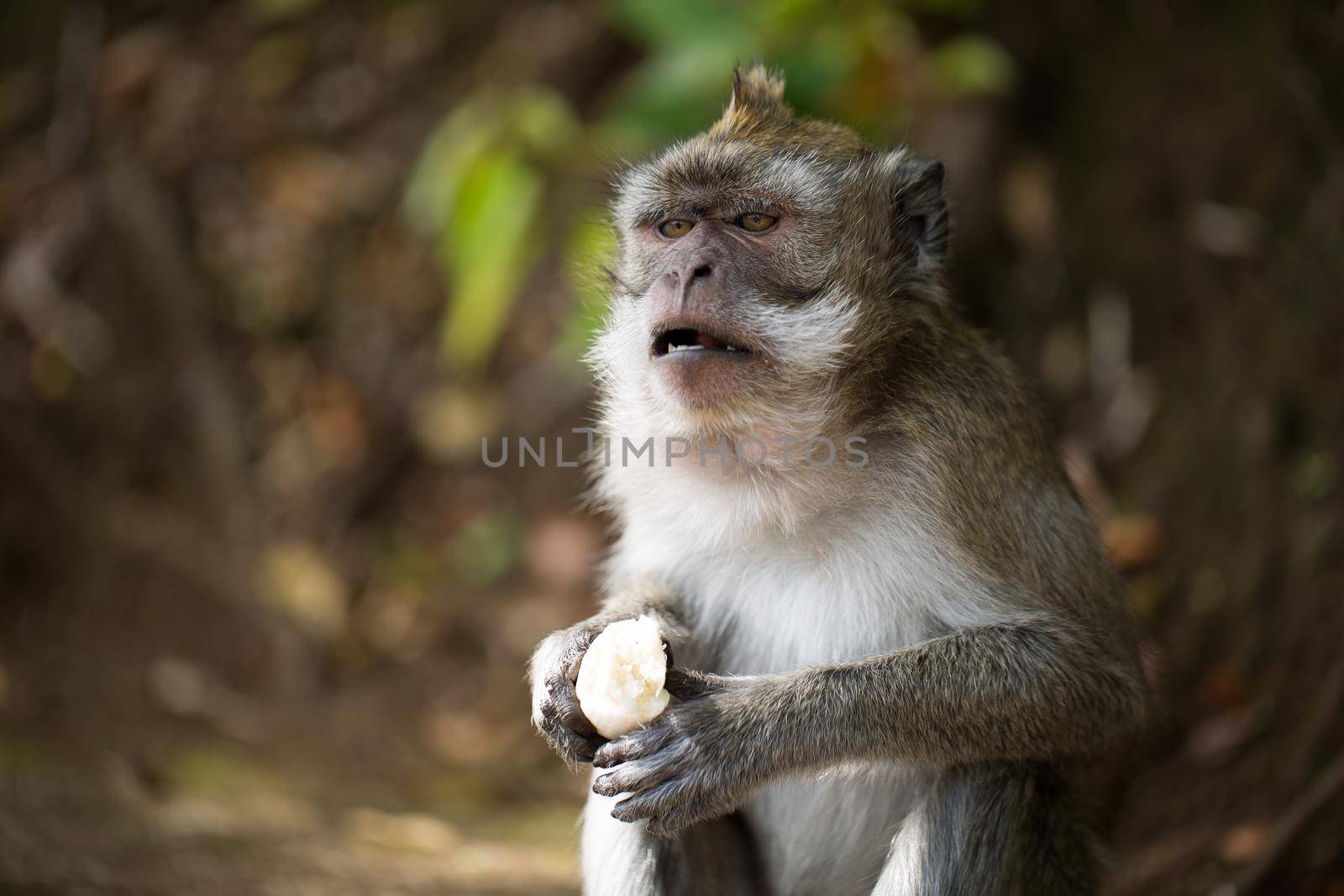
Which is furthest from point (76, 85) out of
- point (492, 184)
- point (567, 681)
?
point (567, 681)

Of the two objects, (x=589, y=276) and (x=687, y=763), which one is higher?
(x=589, y=276)

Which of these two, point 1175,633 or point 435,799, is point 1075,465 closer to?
point 1175,633

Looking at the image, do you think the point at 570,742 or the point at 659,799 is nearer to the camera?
the point at 659,799

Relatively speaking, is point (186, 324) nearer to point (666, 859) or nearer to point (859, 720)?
point (666, 859)

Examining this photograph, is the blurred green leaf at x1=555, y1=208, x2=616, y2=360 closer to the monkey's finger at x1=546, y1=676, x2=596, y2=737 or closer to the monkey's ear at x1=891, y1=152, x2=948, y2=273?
the monkey's ear at x1=891, y1=152, x2=948, y2=273

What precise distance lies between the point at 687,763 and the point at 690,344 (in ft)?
3.78

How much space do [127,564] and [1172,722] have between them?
5.93 m

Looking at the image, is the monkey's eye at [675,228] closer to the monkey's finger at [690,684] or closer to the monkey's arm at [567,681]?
the monkey's arm at [567,681]

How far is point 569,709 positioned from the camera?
3.36 metres

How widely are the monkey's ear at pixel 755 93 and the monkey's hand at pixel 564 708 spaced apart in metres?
1.88

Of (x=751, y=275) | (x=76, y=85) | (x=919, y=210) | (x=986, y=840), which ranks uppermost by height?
(x=76, y=85)

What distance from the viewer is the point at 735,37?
212 inches

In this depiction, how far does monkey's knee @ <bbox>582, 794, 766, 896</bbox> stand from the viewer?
357 cm

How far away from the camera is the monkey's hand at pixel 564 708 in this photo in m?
3.37
